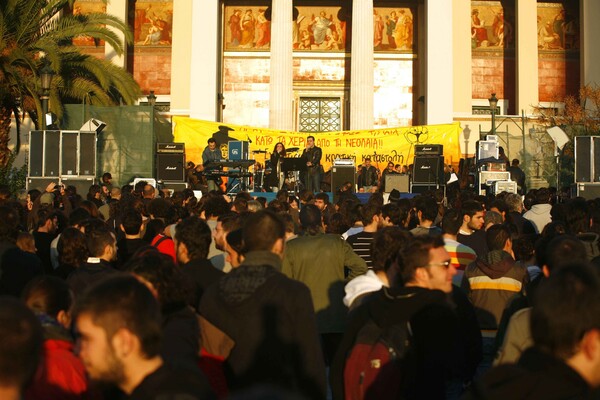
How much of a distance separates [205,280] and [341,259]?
1685mm

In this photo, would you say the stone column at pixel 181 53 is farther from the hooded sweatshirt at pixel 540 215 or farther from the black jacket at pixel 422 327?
the black jacket at pixel 422 327

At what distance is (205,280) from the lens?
6613mm

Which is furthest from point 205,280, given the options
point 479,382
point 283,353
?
point 479,382

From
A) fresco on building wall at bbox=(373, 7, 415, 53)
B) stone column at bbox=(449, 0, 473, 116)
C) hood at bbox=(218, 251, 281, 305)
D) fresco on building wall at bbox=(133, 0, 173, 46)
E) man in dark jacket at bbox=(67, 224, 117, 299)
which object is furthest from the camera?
fresco on building wall at bbox=(373, 7, 415, 53)

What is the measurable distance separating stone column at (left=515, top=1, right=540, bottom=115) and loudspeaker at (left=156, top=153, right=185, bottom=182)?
15433mm

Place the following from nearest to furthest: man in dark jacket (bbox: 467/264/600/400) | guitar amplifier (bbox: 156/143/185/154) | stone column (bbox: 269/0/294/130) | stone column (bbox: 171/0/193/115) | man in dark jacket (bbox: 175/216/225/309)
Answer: man in dark jacket (bbox: 467/264/600/400), man in dark jacket (bbox: 175/216/225/309), guitar amplifier (bbox: 156/143/185/154), stone column (bbox: 269/0/294/130), stone column (bbox: 171/0/193/115)

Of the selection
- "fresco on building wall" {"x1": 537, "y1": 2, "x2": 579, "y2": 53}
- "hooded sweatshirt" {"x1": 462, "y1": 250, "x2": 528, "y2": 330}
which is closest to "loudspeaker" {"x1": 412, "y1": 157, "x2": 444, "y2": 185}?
"fresco on building wall" {"x1": 537, "y1": 2, "x2": 579, "y2": 53}

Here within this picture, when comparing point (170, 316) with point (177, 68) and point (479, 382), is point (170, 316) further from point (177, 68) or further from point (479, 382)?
point (177, 68)

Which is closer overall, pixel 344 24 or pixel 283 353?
pixel 283 353

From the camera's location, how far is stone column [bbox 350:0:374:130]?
35688 millimetres

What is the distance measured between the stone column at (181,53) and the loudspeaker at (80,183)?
A: 542 inches

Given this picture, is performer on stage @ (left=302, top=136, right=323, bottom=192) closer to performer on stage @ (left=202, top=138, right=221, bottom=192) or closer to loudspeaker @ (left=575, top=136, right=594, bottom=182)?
performer on stage @ (left=202, top=138, right=221, bottom=192)

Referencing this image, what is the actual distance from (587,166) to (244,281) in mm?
17517

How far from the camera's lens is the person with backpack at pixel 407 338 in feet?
17.1
